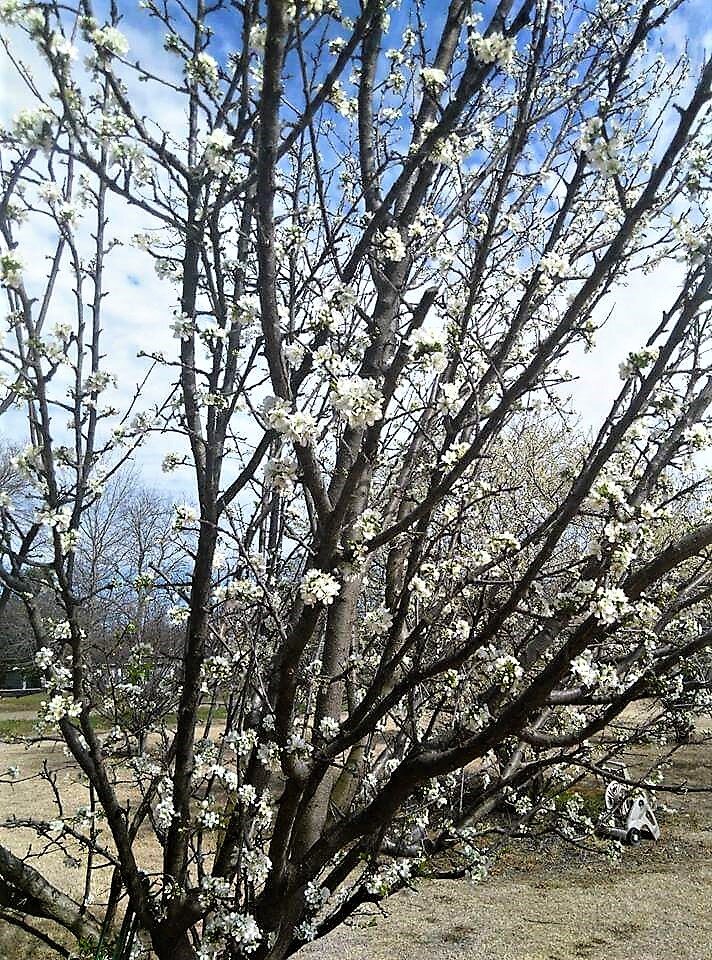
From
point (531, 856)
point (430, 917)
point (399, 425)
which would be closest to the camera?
point (399, 425)

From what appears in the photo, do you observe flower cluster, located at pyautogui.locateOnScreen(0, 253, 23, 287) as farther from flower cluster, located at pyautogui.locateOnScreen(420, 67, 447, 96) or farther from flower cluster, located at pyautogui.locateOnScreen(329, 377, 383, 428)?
flower cluster, located at pyautogui.locateOnScreen(420, 67, 447, 96)

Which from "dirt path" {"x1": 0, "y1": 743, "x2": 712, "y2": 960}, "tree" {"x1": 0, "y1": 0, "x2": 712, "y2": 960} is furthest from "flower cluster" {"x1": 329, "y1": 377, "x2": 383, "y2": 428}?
"dirt path" {"x1": 0, "y1": 743, "x2": 712, "y2": 960}

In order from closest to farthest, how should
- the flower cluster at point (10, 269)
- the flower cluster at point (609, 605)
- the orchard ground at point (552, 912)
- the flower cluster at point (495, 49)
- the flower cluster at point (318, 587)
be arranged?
1. the flower cluster at point (609, 605)
2. the flower cluster at point (318, 587)
3. the flower cluster at point (495, 49)
4. the flower cluster at point (10, 269)
5. the orchard ground at point (552, 912)

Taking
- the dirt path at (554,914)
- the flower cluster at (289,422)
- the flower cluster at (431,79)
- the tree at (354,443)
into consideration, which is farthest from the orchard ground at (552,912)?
the flower cluster at (431,79)

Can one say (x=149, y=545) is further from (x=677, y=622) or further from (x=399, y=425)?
(x=677, y=622)

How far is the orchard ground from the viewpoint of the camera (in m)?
6.29

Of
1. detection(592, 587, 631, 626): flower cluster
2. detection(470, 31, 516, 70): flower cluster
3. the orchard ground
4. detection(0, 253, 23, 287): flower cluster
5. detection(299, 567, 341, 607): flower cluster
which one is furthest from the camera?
the orchard ground

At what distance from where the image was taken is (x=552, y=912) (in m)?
7.12

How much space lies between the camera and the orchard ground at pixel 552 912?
248 inches

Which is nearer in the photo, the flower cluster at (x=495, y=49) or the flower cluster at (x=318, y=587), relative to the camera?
the flower cluster at (x=318, y=587)

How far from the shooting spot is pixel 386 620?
9.61 ft

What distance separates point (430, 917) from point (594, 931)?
154 cm

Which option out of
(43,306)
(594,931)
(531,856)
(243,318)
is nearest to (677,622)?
(243,318)

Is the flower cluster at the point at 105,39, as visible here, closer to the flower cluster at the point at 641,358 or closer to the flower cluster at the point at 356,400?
the flower cluster at the point at 356,400
